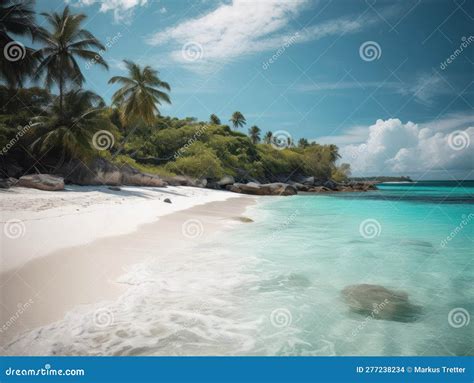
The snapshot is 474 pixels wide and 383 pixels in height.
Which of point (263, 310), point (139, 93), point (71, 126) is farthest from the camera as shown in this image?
point (139, 93)

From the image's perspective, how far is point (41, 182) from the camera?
1237cm

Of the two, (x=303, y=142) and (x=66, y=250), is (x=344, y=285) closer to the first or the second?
(x=66, y=250)

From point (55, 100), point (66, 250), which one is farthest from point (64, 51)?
point (66, 250)

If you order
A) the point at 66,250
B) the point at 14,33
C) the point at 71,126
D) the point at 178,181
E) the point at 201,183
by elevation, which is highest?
the point at 201,183

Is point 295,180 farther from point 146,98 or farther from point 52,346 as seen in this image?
point 52,346

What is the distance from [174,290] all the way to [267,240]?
408 cm

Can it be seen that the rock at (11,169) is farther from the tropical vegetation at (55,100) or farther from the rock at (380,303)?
the rock at (380,303)

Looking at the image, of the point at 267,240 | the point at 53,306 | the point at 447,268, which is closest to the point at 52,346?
the point at 53,306

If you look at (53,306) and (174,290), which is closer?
(53,306)

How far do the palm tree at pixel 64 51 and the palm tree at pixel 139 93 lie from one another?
565 cm

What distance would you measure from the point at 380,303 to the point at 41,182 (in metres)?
13.3

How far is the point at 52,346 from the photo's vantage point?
256cm

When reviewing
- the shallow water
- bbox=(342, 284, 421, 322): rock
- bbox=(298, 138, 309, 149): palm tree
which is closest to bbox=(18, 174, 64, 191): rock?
the shallow water

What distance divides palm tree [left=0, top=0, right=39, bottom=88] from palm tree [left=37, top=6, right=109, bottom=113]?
2390 millimetres
